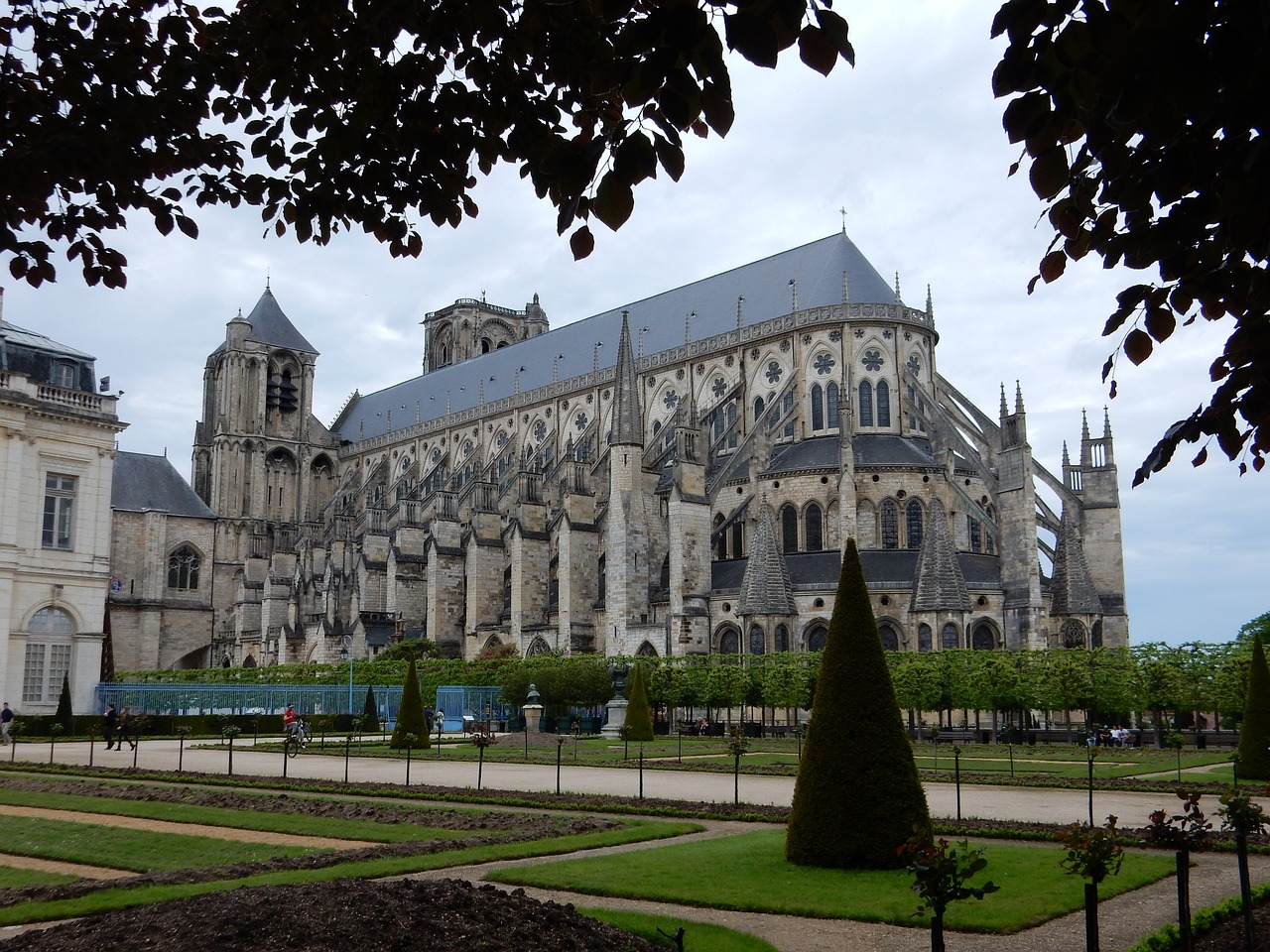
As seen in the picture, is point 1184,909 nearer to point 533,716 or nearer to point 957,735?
point 957,735

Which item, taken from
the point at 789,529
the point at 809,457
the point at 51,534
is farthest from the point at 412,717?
the point at 809,457

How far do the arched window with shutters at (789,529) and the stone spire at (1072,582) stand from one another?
9603mm

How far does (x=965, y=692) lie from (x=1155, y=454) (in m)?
29.1

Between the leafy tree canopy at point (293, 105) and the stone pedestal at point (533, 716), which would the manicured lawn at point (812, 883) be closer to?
the leafy tree canopy at point (293, 105)

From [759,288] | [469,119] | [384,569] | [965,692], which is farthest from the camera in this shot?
[384,569]

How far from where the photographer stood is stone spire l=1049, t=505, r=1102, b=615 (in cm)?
3941

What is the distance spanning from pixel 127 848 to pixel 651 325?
163 ft

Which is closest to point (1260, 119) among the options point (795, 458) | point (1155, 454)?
point (1155, 454)

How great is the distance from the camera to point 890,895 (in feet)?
33.1

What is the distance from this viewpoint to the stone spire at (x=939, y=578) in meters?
38.2

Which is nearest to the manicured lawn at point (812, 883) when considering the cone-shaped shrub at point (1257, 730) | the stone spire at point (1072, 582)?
the cone-shaped shrub at point (1257, 730)

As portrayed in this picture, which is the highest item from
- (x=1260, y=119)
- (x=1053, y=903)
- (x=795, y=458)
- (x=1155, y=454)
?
(x=795, y=458)

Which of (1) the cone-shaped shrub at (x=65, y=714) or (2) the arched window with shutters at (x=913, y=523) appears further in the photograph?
(2) the arched window with shutters at (x=913, y=523)

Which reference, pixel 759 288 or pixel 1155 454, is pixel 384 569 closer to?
pixel 759 288
